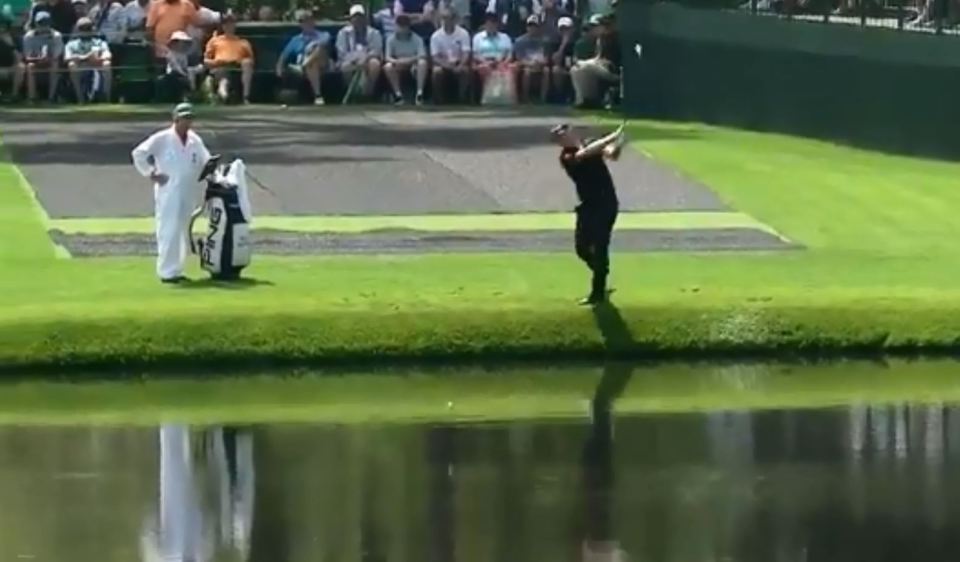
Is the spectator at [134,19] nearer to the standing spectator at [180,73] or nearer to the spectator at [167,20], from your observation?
the spectator at [167,20]

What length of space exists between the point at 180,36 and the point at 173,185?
17436 mm

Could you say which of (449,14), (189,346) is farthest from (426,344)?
(449,14)

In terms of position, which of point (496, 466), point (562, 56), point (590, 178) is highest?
point (590, 178)

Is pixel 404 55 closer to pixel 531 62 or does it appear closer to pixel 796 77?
pixel 531 62

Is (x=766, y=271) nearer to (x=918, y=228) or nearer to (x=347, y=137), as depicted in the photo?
(x=918, y=228)

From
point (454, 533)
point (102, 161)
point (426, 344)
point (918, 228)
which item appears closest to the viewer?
point (454, 533)

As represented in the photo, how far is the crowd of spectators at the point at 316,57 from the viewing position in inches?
1521

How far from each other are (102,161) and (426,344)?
38.2 ft

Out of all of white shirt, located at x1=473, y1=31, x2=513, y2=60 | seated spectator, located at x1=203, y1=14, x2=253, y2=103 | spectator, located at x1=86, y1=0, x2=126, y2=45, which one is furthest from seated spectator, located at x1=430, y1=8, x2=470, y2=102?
spectator, located at x1=86, y1=0, x2=126, y2=45

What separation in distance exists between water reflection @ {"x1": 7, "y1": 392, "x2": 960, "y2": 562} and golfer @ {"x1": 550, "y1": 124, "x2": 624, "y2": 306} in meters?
2.83

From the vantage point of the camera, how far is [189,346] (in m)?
18.9

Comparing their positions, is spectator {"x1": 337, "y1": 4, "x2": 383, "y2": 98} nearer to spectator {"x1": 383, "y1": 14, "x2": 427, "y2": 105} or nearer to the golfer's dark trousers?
spectator {"x1": 383, "y1": 14, "x2": 427, "y2": 105}

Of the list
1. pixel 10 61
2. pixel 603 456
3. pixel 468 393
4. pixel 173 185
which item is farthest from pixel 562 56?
pixel 603 456

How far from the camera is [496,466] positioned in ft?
47.9
